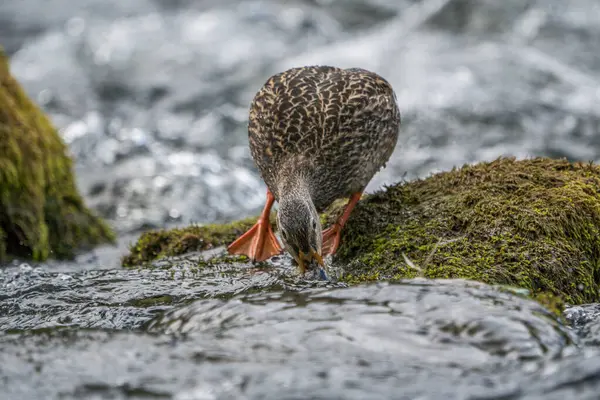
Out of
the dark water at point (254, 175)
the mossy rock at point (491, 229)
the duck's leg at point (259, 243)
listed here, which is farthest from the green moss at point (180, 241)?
the mossy rock at point (491, 229)

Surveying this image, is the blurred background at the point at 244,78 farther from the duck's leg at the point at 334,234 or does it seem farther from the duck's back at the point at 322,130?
the duck's leg at the point at 334,234

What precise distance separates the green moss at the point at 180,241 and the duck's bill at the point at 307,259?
170 centimetres

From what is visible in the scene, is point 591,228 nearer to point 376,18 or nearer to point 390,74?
point 390,74

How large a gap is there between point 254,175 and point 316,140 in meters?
6.39

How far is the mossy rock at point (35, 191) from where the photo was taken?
8617 millimetres

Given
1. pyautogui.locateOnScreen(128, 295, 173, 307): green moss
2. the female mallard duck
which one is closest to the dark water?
pyautogui.locateOnScreen(128, 295, 173, 307): green moss

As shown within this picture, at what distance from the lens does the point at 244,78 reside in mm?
15961

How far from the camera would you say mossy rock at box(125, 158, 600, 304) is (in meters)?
5.36

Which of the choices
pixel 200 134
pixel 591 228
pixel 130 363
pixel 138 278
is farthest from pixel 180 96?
pixel 130 363

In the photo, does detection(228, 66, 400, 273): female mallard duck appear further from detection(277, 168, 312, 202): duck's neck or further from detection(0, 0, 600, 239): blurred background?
detection(0, 0, 600, 239): blurred background

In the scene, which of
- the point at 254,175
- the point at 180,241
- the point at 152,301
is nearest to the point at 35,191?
the point at 180,241

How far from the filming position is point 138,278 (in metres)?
6.13

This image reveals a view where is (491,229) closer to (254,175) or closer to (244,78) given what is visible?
(254,175)

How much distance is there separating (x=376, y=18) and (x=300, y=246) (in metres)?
12.8
